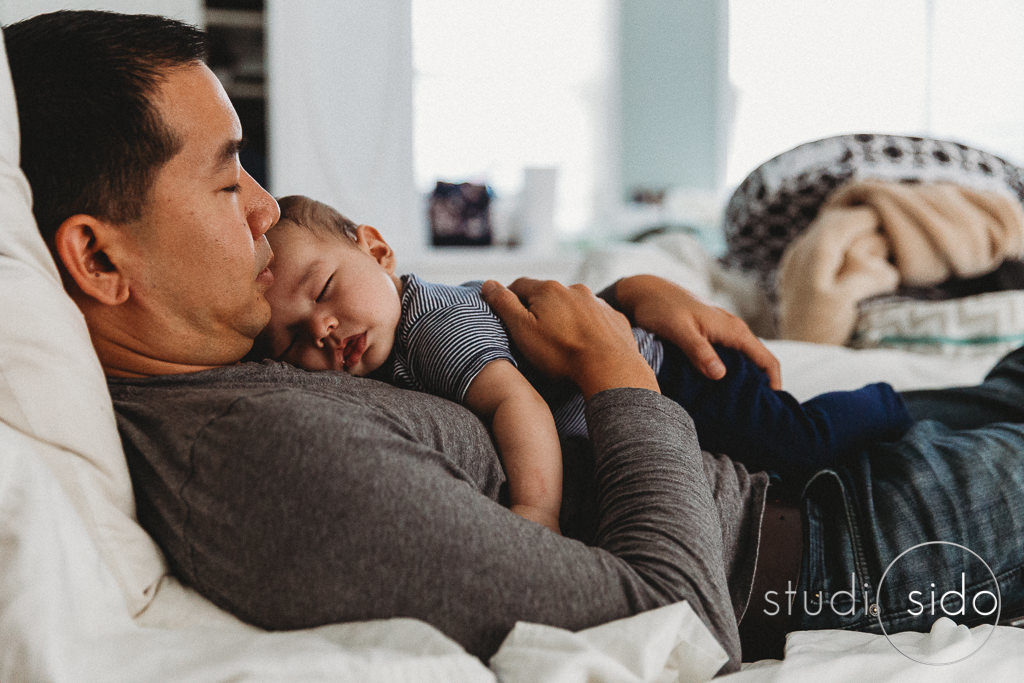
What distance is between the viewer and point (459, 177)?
4.32m

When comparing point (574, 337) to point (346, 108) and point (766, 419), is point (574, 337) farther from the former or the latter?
point (346, 108)

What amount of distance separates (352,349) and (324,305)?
0.06 m

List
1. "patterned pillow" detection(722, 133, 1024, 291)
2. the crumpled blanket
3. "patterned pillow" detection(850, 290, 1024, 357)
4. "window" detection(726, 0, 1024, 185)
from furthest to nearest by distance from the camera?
"window" detection(726, 0, 1024, 185), "patterned pillow" detection(722, 133, 1024, 291), the crumpled blanket, "patterned pillow" detection(850, 290, 1024, 357)

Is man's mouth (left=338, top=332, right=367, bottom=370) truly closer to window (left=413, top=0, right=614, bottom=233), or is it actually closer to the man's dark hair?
the man's dark hair

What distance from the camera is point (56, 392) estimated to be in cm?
67

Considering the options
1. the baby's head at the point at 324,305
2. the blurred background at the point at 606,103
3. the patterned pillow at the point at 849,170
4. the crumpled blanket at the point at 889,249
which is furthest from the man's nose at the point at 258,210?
the blurred background at the point at 606,103

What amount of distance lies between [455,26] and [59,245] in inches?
151

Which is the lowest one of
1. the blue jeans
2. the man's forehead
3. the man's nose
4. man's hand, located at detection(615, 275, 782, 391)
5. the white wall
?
the blue jeans

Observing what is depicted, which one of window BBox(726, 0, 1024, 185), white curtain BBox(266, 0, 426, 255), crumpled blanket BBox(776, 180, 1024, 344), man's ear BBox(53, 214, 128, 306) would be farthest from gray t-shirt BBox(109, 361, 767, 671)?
window BBox(726, 0, 1024, 185)

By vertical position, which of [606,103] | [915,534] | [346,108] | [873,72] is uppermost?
[873,72]

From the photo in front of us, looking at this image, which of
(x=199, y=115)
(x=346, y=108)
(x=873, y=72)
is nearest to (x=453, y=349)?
(x=199, y=115)

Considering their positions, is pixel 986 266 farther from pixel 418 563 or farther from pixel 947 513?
pixel 418 563

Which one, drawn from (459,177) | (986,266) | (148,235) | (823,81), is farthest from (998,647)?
(823,81)

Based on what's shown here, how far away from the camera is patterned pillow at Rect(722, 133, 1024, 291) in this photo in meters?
2.10
